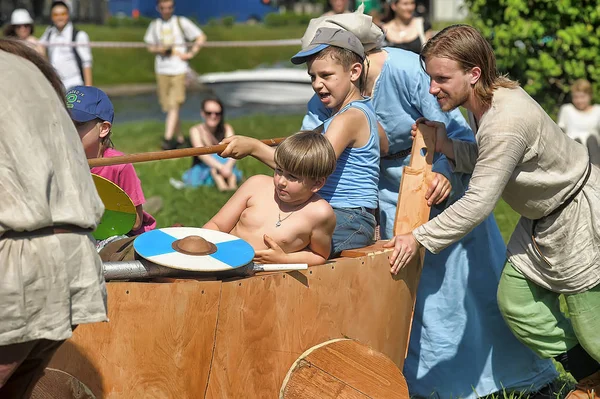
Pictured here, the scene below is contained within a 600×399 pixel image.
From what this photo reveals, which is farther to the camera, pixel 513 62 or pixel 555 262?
pixel 513 62

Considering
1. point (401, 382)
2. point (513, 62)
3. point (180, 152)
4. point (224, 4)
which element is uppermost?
point (180, 152)

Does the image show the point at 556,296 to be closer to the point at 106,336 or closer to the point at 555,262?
the point at 555,262

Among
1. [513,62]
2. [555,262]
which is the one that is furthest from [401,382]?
[513,62]

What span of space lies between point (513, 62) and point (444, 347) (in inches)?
283

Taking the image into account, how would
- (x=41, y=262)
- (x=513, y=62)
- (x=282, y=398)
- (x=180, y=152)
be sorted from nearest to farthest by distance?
1. (x=41, y=262)
2. (x=282, y=398)
3. (x=180, y=152)
4. (x=513, y=62)

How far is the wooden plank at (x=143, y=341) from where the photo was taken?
3.16 metres

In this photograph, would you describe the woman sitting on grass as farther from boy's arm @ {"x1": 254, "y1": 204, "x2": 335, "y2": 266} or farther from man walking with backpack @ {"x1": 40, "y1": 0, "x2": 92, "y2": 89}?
boy's arm @ {"x1": 254, "y1": 204, "x2": 335, "y2": 266}

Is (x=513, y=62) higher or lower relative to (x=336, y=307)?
lower

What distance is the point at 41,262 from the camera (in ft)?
8.12

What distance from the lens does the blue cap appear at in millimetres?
4148

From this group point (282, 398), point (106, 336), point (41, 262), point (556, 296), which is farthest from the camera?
point (556, 296)

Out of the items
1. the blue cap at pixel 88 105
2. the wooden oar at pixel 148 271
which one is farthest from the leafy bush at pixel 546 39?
the wooden oar at pixel 148 271

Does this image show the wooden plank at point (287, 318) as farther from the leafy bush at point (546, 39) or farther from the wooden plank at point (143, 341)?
the leafy bush at point (546, 39)

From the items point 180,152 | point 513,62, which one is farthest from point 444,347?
point 513,62
